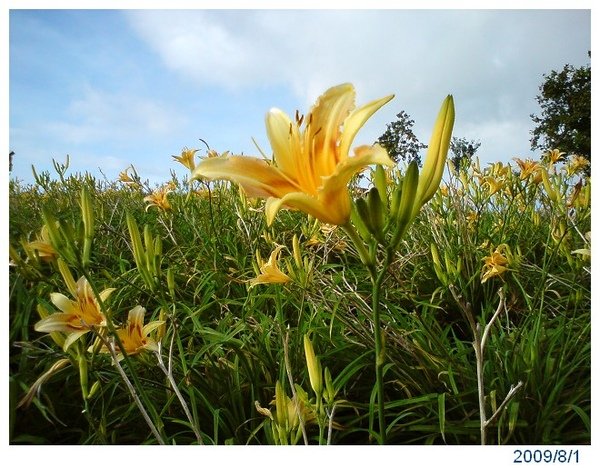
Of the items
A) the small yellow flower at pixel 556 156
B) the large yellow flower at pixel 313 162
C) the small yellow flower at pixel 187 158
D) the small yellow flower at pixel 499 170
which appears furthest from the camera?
the small yellow flower at pixel 499 170

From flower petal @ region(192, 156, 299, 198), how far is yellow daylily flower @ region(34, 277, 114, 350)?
237mm

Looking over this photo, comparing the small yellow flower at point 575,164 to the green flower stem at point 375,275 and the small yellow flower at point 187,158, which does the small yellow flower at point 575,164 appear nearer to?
the small yellow flower at point 187,158

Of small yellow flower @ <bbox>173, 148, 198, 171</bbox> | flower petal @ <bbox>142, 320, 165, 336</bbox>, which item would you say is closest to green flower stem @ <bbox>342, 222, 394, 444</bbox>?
flower petal @ <bbox>142, 320, 165, 336</bbox>

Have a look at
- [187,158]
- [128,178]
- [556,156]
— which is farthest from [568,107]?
[128,178]

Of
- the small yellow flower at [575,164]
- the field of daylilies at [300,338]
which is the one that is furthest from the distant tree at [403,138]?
the small yellow flower at [575,164]

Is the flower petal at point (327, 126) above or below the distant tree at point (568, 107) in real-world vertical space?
below

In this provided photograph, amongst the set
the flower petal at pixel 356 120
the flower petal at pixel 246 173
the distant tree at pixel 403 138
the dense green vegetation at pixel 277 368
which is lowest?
the dense green vegetation at pixel 277 368

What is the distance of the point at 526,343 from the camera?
778 millimetres

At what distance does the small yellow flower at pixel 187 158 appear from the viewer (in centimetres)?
105

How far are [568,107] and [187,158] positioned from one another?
799 mm

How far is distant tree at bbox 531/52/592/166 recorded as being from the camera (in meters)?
0.75

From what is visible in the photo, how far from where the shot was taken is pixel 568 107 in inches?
34.4

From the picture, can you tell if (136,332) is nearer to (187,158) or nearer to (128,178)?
(187,158)
